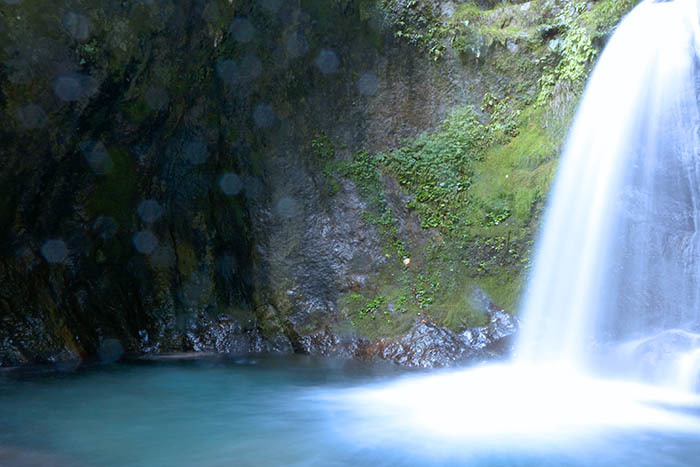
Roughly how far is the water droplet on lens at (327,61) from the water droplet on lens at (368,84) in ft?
1.63

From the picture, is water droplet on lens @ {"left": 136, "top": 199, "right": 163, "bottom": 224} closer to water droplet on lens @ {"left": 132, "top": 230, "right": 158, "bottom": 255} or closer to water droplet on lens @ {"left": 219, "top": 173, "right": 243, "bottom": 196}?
water droplet on lens @ {"left": 132, "top": 230, "right": 158, "bottom": 255}

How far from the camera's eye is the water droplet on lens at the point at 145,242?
9.22m

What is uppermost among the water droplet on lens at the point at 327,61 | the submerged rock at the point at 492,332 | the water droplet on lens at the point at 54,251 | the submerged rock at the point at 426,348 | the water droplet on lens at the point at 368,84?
the water droplet on lens at the point at 327,61

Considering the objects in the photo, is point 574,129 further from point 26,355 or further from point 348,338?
point 26,355

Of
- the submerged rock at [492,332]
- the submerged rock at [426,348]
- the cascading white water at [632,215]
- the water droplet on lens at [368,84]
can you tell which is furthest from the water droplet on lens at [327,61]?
the submerged rock at [492,332]

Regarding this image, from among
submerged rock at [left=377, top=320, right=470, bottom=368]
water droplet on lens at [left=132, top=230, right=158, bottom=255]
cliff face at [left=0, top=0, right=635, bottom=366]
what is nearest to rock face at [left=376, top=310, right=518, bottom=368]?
submerged rock at [left=377, top=320, right=470, bottom=368]

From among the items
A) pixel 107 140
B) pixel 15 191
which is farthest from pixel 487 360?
pixel 15 191

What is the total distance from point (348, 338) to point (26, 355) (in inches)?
190

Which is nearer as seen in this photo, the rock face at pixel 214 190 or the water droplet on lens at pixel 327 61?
the rock face at pixel 214 190

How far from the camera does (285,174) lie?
927cm

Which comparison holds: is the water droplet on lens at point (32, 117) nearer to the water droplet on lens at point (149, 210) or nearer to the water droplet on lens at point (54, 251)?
the water droplet on lens at point (54, 251)

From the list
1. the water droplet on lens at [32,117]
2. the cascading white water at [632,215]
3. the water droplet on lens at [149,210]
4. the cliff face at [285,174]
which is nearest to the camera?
the cascading white water at [632,215]

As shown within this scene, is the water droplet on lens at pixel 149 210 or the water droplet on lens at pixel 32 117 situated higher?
the water droplet on lens at pixel 32 117

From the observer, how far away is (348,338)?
8.40m
